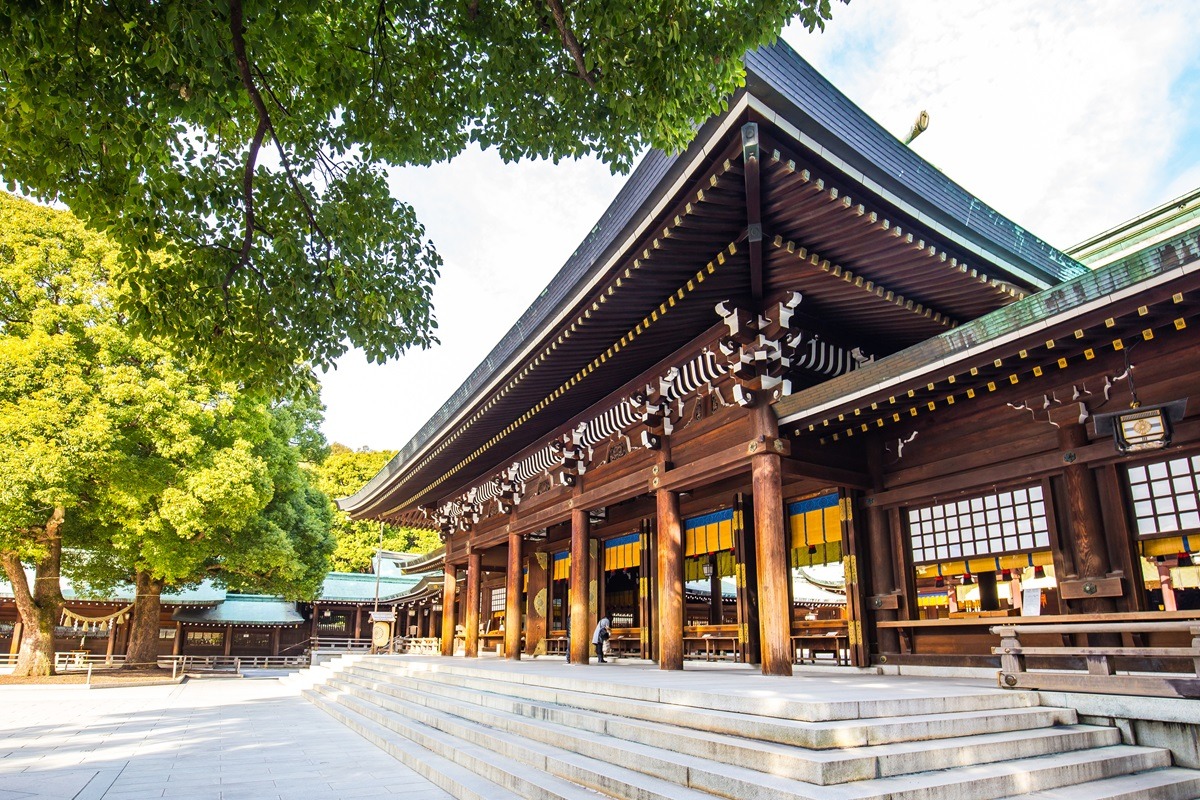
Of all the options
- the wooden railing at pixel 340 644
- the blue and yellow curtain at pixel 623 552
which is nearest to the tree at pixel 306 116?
the blue and yellow curtain at pixel 623 552

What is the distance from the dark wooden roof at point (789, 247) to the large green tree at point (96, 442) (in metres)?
14.5

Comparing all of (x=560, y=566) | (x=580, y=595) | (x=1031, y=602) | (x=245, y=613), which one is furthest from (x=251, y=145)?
(x=245, y=613)

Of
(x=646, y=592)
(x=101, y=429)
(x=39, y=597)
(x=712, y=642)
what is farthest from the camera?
(x=39, y=597)

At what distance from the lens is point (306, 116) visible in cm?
761

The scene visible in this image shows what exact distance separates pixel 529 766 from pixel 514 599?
10738 mm

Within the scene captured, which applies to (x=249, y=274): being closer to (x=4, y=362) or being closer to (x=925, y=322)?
(x=925, y=322)

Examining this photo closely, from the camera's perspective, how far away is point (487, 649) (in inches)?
958

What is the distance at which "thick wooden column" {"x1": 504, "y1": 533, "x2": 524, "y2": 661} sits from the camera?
1700 cm

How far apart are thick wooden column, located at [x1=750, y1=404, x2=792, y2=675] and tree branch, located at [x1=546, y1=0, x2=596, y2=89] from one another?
4740 millimetres

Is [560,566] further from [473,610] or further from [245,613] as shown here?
[245,613]

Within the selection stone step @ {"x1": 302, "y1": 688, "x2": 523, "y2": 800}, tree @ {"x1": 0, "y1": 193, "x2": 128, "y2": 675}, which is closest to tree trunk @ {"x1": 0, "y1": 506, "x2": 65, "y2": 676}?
tree @ {"x1": 0, "y1": 193, "x2": 128, "y2": 675}

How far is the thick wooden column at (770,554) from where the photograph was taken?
8.59 meters

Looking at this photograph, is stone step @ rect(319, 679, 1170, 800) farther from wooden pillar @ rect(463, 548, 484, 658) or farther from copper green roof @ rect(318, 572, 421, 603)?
copper green roof @ rect(318, 572, 421, 603)

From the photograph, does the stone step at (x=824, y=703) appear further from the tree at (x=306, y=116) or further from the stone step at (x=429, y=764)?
the tree at (x=306, y=116)
